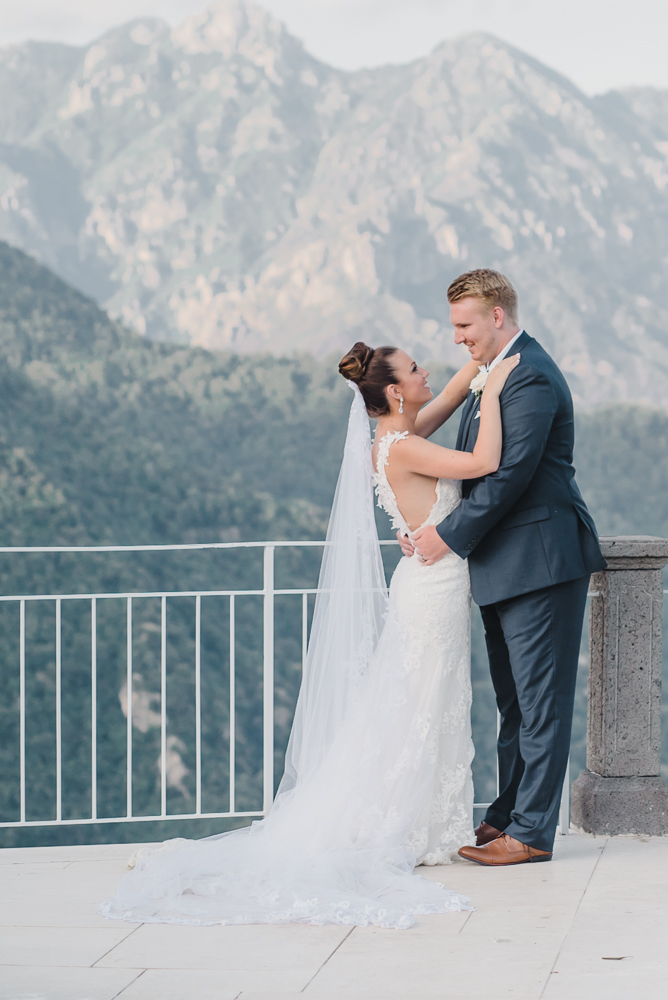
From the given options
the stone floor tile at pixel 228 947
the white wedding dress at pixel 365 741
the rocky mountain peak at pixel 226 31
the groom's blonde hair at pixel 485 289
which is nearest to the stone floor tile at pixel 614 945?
the white wedding dress at pixel 365 741

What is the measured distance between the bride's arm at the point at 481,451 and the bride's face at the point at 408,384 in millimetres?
109

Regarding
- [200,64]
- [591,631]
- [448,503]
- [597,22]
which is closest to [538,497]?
[448,503]

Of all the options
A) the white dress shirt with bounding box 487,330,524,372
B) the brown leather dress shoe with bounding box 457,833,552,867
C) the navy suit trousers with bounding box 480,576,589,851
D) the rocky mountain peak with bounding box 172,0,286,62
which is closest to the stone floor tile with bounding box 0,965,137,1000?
the brown leather dress shoe with bounding box 457,833,552,867

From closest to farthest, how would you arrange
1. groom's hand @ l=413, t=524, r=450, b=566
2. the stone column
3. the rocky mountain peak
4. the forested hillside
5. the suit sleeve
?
the suit sleeve, groom's hand @ l=413, t=524, r=450, b=566, the stone column, the forested hillside, the rocky mountain peak

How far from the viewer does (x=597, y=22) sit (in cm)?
3700

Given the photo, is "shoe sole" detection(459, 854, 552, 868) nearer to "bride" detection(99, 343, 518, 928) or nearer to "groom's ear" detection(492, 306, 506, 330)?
"bride" detection(99, 343, 518, 928)

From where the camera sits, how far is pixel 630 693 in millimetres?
2979

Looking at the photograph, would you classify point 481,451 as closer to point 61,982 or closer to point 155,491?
point 61,982

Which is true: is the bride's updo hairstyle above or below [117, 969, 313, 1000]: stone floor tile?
above

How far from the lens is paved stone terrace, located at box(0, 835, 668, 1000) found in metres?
1.94

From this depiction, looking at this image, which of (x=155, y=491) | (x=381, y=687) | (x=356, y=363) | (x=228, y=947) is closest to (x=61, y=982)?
(x=228, y=947)

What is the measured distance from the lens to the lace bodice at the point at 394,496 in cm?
273

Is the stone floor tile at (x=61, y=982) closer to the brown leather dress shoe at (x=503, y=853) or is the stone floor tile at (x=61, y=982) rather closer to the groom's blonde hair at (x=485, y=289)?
the brown leather dress shoe at (x=503, y=853)

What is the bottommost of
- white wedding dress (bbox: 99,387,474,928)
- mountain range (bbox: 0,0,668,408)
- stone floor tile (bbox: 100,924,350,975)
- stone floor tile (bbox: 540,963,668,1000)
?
stone floor tile (bbox: 100,924,350,975)
